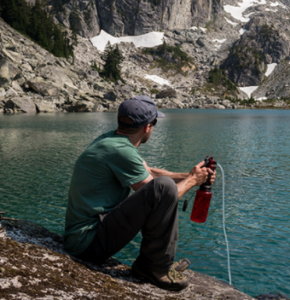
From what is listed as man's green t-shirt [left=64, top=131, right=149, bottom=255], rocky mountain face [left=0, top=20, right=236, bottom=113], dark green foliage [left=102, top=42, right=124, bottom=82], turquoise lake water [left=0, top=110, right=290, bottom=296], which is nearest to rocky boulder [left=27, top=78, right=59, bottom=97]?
rocky mountain face [left=0, top=20, right=236, bottom=113]

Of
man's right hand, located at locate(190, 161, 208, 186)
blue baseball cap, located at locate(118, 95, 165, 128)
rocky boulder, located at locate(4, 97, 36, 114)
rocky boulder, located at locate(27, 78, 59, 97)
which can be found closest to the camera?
blue baseball cap, located at locate(118, 95, 165, 128)

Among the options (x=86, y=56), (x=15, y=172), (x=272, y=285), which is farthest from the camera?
(x=86, y=56)

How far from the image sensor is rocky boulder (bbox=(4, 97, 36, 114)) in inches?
2458

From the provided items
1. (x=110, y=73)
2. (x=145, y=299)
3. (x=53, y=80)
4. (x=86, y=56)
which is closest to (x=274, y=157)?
(x=145, y=299)

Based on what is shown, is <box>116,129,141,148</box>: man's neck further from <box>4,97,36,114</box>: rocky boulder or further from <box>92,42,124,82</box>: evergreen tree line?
<box>92,42,124,82</box>: evergreen tree line

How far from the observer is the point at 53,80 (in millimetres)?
81688

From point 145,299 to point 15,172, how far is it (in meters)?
12.6

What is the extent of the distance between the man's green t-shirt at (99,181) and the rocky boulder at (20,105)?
63491 mm

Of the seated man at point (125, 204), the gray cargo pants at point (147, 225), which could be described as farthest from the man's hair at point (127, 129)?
the gray cargo pants at point (147, 225)

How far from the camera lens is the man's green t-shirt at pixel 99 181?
4094 millimetres

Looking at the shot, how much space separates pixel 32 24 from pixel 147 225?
4768 inches

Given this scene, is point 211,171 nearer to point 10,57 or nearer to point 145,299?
point 145,299

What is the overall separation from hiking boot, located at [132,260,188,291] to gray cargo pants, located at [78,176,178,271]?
0.10 meters

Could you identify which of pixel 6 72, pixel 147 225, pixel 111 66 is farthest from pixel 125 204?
pixel 111 66
